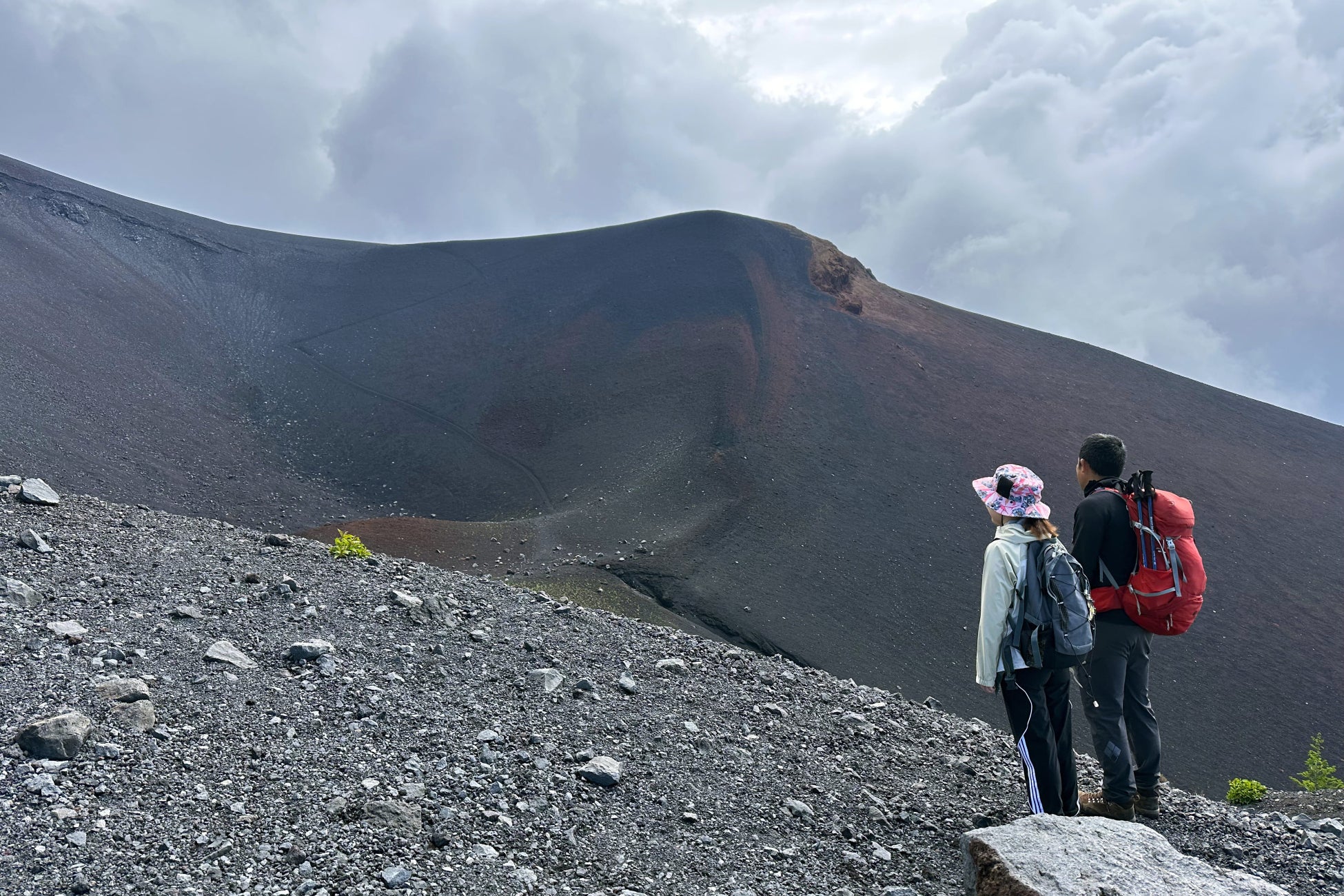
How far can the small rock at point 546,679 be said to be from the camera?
4.78m

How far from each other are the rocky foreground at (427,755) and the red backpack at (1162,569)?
1.12m

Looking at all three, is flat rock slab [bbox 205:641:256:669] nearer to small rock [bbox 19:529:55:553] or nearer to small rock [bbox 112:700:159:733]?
small rock [bbox 112:700:159:733]

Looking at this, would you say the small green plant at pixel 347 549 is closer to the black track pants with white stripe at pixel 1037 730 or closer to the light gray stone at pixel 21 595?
the light gray stone at pixel 21 595

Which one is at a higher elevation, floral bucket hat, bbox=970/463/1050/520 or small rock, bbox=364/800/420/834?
floral bucket hat, bbox=970/463/1050/520

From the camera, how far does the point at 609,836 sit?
347cm

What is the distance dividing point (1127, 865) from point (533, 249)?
2757 cm

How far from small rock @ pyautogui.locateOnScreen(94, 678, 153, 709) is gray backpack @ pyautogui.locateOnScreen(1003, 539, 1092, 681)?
383 cm

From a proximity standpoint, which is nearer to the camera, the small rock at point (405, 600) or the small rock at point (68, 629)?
the small rock at point (68, 629)

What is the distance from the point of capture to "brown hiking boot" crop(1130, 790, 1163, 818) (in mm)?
4285

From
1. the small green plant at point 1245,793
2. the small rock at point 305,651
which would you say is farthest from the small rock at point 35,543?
the small green plant at point 1245,793

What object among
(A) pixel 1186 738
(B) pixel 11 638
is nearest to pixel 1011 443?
(A) pixel 1186 738

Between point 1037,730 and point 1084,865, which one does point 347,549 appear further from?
point 1084,865

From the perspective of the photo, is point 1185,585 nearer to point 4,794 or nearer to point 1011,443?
point 4,794

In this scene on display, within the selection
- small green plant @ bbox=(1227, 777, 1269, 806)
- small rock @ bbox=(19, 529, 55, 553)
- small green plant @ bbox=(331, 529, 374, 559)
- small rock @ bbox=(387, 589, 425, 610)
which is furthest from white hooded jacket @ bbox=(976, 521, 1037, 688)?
small rock @ bbox=(19, 529, 55, 553)
